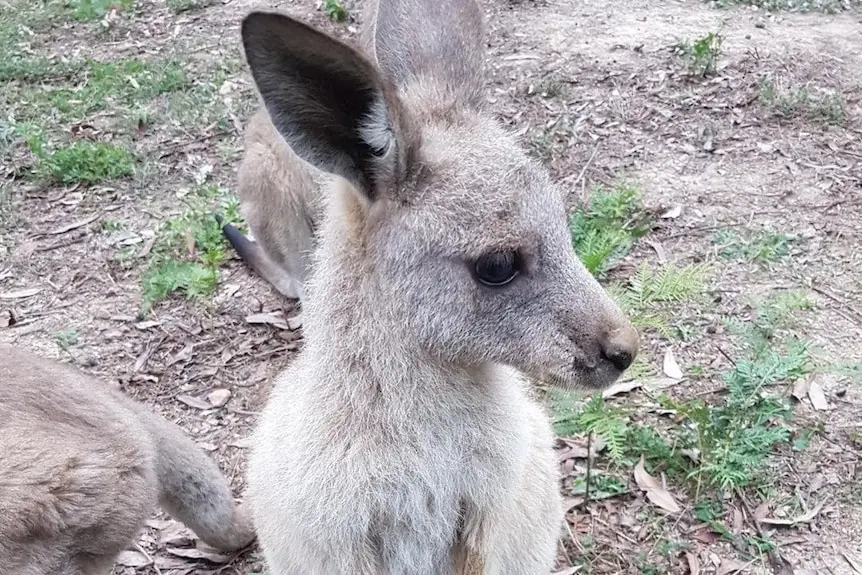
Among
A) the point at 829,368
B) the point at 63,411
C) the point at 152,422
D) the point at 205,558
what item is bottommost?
the point at 205,558

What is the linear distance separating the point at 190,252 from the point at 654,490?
269 cm

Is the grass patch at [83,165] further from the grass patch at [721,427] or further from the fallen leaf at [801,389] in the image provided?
the fallen leaf at [801,389]

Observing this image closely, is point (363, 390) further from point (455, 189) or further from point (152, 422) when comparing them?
point (152, 422)

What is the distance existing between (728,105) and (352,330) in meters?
3.85

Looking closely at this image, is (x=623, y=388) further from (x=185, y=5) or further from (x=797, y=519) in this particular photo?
(x=185, y=5)

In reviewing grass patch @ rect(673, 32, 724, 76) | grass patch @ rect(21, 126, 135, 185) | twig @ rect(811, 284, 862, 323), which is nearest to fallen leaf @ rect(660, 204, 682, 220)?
twig @ rect(811, 284, 862, 323)

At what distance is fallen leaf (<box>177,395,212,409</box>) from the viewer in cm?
380

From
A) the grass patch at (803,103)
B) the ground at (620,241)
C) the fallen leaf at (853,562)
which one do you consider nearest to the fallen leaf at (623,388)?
the ground at (620,241)

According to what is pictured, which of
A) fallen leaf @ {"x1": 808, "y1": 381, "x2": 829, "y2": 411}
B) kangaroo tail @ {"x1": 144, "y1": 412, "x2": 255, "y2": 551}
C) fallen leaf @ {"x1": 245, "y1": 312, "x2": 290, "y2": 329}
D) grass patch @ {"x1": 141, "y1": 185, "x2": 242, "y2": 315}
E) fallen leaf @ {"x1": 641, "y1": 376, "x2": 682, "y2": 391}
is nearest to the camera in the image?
kangaroo tail @ {"x1": 144, "y1": 412, "x2": 255, "y2": 551}

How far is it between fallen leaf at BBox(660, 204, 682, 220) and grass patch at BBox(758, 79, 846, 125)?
113cm

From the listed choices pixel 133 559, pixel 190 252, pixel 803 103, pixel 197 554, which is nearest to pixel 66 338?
pixel 190 252

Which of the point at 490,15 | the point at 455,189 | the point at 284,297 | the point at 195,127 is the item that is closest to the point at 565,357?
the point at 455,189

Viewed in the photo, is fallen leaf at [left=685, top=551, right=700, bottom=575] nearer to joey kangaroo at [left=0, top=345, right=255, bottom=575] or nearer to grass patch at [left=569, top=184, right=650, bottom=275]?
grass patch at [left=569, top=184, right=650, bottom=275]

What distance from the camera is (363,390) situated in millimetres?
2119
